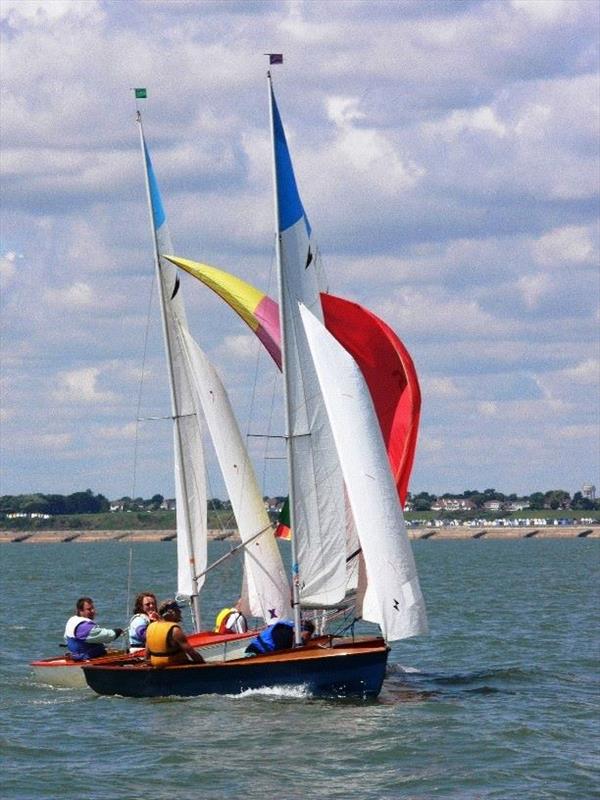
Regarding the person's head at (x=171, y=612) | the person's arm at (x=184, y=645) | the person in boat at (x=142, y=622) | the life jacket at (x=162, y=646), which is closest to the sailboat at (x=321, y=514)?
the life jacket at (x=162, y=646)

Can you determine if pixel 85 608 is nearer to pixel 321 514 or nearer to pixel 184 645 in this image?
pixel 184 645

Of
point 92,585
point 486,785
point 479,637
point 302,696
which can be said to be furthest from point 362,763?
point 92,585

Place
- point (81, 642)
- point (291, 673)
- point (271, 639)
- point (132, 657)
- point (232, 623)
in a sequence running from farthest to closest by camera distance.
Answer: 1. point (232, 623)
2. point (81, 642)
3. point (132, 657)
4. point (271, 639)
5. point (291, 673)

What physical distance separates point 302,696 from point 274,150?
7.53 m

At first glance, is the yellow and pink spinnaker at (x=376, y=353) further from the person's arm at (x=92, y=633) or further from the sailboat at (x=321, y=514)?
the person's arm at (x=92, y=633)

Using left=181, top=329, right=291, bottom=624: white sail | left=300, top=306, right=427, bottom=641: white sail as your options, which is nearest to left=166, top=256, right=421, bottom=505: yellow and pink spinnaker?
left=181, top=329, right=291, bottom=624: white sail

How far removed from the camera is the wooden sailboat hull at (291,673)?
2453cm

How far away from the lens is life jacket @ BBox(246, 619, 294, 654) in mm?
25422

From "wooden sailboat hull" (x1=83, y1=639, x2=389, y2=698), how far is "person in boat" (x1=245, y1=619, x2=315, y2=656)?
1.15 ft

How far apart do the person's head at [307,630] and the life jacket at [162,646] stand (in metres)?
1.70

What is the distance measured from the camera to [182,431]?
1179 inches

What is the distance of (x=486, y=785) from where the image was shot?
20375 millimetres

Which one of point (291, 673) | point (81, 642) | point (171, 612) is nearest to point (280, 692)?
point (291, 673)

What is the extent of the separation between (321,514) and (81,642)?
4573 mm
